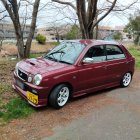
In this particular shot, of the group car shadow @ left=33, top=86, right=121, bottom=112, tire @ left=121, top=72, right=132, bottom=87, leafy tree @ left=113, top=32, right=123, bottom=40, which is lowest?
car shadow @ left=33, top=86, right=121, bottom=112

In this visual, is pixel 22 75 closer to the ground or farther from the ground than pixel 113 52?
closer to the ground

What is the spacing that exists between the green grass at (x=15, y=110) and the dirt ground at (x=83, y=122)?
154 millimetres

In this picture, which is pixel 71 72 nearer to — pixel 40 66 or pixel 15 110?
pixel 40 66

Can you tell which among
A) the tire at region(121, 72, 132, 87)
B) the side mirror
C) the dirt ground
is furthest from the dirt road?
the tire at region(121, 72, 132, 87)

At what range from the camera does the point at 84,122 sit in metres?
5.04

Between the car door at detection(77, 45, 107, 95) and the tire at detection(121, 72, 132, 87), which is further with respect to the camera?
the tire at detection(121, 72, 132, 87)

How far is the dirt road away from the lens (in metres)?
4.46

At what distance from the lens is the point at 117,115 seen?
18.0 ft

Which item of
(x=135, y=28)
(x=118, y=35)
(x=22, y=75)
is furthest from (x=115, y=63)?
(x=118, y=35)

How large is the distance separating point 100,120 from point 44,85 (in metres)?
1.40

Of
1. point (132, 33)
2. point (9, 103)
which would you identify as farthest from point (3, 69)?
point (132, 33)

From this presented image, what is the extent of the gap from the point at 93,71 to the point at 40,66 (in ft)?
4.72

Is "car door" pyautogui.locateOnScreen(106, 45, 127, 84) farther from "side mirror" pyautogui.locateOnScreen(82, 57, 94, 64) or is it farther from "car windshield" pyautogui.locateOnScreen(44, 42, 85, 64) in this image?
"car windshield" pyautogui.locateOnScreen(44, 42, 85, 64)

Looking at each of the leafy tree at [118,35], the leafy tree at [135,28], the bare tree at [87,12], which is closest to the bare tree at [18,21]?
the bare tree at [87,12]
